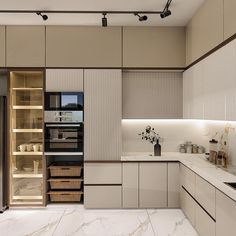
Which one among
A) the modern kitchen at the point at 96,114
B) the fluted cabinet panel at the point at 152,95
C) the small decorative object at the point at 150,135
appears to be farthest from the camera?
the small decorative object at the point at 150,135

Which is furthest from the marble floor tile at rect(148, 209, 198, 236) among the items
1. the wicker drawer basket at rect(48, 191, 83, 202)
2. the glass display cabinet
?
the glass display cabinet

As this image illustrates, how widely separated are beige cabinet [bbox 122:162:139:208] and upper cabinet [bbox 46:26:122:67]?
1575mm

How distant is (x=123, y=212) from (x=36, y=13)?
3038mm

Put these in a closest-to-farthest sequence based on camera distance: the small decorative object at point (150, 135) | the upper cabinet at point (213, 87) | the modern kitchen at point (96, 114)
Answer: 1. the upper cabinet at point (213, 87)
2. the modern kitchen at point (96, 114)
3. the small decorative object at point (150, 135)

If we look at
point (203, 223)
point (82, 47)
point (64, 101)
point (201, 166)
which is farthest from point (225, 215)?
point (82, 47)

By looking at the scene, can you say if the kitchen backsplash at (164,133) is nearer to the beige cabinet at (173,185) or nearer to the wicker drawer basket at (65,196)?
the beige cabinet at (173,185)

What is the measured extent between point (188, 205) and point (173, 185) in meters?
0.55

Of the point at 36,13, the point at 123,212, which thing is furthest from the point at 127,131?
the point at 36,13

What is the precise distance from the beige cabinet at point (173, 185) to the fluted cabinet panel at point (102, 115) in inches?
32.4

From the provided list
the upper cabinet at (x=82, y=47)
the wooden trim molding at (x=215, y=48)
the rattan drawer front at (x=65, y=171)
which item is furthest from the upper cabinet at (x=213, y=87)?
the rattan drawer front at (x=65, y=171)

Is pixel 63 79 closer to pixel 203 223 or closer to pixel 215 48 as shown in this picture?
pixel 215 48

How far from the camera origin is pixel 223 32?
2.81m

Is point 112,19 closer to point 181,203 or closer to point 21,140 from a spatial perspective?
point 21,140

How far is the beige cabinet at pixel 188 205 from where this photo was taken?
3454mm
